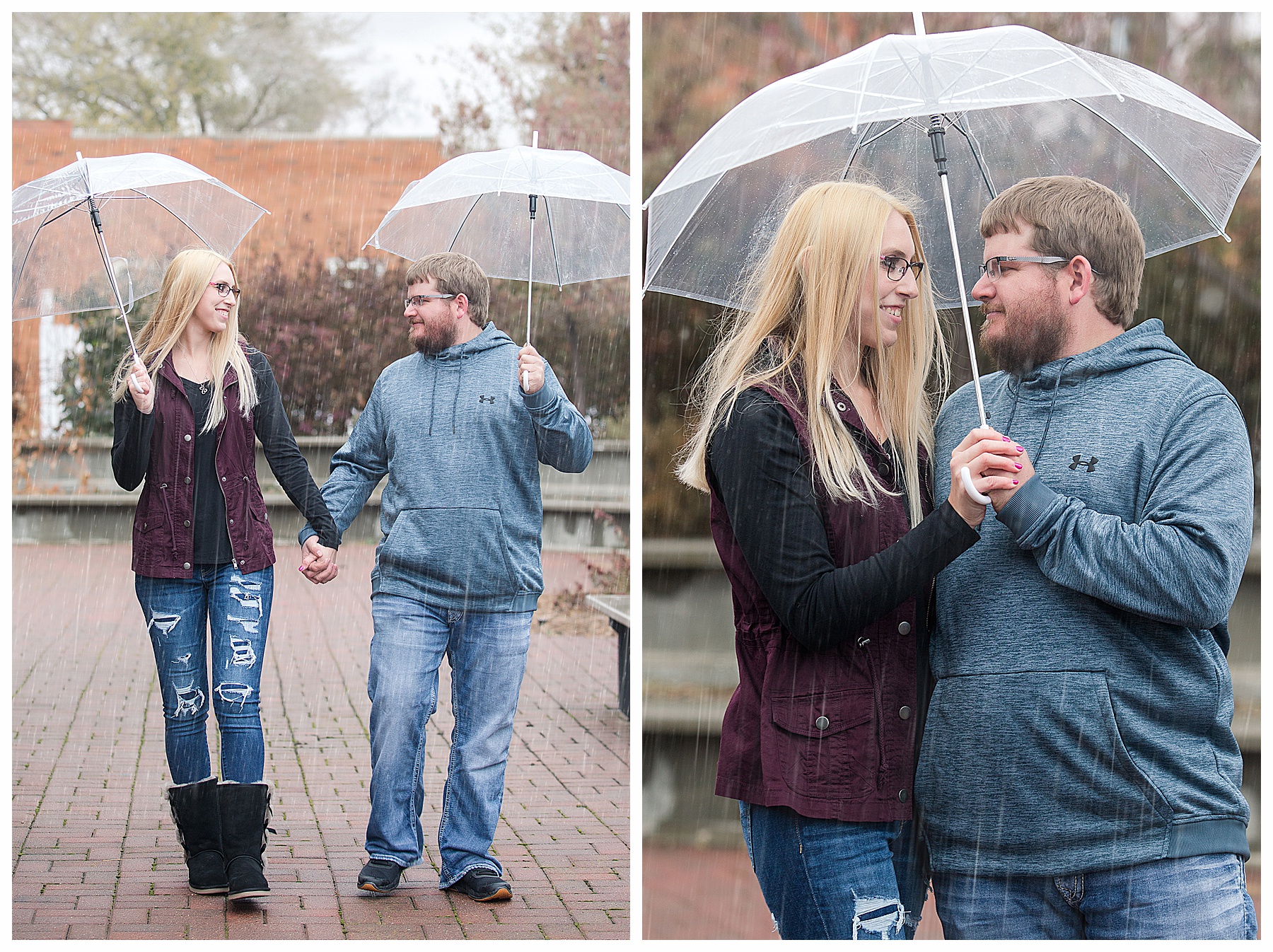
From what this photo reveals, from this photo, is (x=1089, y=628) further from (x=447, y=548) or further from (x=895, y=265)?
(x=447, y=548)

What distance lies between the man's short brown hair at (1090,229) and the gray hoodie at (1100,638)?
9 cm

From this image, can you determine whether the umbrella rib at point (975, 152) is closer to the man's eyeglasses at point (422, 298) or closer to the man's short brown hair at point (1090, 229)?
the man's short brown hair at point (1090, 229)

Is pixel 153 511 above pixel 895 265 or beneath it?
beneath

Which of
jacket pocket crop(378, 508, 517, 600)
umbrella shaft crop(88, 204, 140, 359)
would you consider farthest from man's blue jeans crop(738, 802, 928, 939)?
umbrella shaft crop(88, 204, 140, 359)

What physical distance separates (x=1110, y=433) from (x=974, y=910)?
0.90 m

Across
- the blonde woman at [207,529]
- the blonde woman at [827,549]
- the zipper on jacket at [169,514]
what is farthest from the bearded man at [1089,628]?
the zipper on jacket at [169,514]

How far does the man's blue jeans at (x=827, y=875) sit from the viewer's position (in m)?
2.26

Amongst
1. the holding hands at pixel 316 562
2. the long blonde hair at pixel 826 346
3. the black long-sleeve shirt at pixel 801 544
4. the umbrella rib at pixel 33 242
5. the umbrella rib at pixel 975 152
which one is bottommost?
the holding hands at pixel 316 562

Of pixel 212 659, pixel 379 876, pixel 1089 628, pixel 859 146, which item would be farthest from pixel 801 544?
pixel 379 876

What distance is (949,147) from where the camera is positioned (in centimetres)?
294

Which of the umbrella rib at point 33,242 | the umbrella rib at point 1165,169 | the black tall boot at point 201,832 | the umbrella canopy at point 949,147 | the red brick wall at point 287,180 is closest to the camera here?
the umbrella canopy at point 949,147

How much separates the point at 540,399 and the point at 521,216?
66cm

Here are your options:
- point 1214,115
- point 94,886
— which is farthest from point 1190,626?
point 94,886
